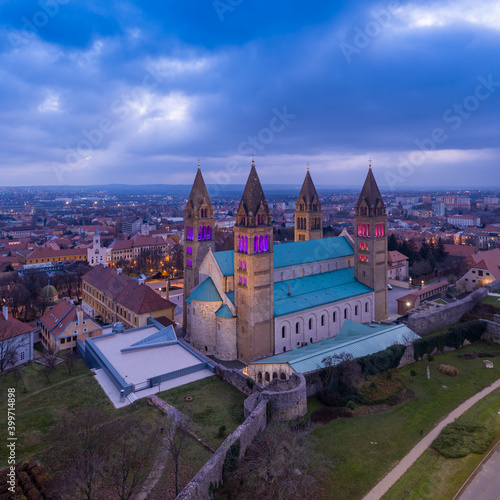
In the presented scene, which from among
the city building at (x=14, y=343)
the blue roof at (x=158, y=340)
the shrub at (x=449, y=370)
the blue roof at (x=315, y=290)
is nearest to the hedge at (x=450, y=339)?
the shrub at (x=449, y=370)

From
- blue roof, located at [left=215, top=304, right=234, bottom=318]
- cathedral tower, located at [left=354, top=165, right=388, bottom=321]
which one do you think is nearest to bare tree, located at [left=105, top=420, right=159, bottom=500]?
blue roof, located at [left=215, top=304, right=234, bottom=318]

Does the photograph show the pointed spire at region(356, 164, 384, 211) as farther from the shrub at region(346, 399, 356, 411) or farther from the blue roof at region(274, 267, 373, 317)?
the shrub at region(346, 399, 356, 411)

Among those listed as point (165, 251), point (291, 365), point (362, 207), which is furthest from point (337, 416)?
point (165, 251)

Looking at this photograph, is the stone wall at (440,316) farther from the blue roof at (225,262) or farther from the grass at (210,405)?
the grass at (210,405)

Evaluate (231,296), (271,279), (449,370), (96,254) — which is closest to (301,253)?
(271,279)

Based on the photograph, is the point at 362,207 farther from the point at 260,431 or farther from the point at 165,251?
the point at 165,251

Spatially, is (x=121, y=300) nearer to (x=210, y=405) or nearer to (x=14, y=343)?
(x=14, y=343)
